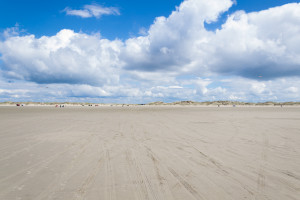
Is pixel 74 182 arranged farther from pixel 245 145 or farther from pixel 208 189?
pixel 245 145

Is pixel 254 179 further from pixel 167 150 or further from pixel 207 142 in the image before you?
pixel 207 142

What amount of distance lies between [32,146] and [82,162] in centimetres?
340

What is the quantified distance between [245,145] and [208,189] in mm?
4717

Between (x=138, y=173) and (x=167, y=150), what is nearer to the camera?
(x=138, y=173)

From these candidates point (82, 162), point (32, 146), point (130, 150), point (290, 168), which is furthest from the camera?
point (32, 146)

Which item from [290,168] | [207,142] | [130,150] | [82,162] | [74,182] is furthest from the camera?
[207,142]

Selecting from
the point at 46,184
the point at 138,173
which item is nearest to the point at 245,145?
the point at 138,173

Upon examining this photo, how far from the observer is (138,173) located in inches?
184

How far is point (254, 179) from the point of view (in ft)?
14.1

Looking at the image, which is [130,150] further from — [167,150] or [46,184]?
[46,184]

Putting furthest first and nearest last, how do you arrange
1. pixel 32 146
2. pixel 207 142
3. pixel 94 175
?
pixel 207 142
pixel 32 146
pixel 94 175

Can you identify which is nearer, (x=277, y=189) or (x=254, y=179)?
(x=277, y=189)

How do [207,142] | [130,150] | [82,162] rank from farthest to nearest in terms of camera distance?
1. [207,142]
2. [130,150]
3. [82,162]

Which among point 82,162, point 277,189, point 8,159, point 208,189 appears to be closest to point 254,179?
point 277,189
